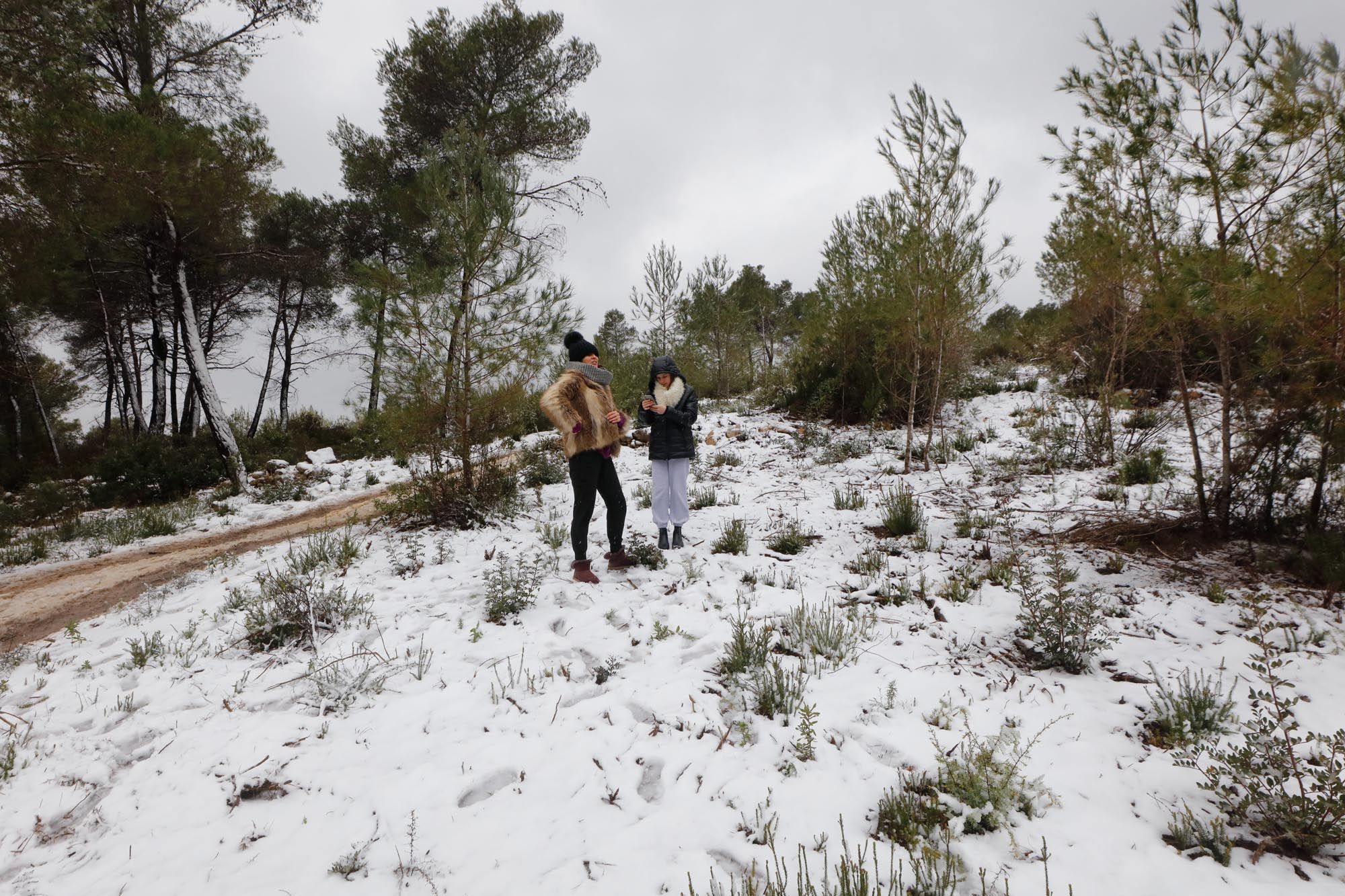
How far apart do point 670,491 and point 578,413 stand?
4.61ft

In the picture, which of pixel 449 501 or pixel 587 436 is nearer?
pixel 587 436

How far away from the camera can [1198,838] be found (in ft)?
6.63

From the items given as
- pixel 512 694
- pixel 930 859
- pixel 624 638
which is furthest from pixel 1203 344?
pixel 512 694

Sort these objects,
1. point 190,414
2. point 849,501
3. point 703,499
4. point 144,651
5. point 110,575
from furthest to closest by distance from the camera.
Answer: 1. point 190,414
2. point 703,499
3. point 849,501
4. point 110,575
5. point 144,651

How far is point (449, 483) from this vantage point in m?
6.76

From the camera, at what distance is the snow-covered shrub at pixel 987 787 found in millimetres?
2166

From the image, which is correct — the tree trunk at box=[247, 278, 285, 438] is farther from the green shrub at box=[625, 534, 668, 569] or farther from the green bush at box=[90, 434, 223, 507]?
the green shrub at box=[625, 534, 668, 569]

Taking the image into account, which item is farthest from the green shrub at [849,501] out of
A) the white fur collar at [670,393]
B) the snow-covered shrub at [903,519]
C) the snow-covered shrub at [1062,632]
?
the snow-covered shrub at [1062,632]

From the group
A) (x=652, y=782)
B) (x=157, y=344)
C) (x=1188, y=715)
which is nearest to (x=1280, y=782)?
(x=1188, y=715)

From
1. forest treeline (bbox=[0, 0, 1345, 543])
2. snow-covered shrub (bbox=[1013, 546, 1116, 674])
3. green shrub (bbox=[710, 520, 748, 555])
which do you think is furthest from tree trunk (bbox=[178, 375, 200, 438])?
snow-covered shrub (bbox=[1013, 546, 1116, 674])

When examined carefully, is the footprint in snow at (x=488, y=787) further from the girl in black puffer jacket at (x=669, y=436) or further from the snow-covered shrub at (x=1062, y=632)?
the snow-covered shrub at (x=1062, y=632)

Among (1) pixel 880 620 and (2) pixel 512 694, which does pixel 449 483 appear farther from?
(1) pixel 880 620

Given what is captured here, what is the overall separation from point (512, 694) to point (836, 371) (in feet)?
37.4

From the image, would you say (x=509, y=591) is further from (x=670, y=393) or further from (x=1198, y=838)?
(x=1198, y=838)
